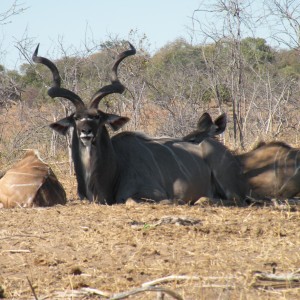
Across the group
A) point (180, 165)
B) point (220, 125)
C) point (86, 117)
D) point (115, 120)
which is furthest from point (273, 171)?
point (86, 117)

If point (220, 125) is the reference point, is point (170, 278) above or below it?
below

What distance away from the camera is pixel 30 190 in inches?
250

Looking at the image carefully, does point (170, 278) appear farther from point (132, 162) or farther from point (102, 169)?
point (132, 162)

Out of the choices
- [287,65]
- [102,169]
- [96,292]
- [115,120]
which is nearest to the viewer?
[96,292]

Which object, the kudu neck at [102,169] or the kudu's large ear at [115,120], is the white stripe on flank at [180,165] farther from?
the kudu neck at [102,169]

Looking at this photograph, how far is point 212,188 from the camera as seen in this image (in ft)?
23.3

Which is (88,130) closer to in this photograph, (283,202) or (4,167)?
(283,202)

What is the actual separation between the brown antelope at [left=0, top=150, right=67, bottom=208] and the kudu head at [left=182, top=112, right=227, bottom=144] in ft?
4.80

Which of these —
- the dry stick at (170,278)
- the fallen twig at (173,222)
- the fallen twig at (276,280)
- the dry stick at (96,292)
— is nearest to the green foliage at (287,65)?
the fallen twig at (173,222)

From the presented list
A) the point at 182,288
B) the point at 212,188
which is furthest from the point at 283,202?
the point at 182,288

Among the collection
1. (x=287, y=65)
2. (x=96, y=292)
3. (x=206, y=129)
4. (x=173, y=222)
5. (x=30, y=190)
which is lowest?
(x=96, y=292)

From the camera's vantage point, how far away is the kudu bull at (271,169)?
7.02 m

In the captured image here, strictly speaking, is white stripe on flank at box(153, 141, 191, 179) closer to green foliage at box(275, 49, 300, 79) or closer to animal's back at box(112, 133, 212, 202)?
animal's back at box(112, 133, 212, 202)

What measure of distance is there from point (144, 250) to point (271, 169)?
3.24 m
